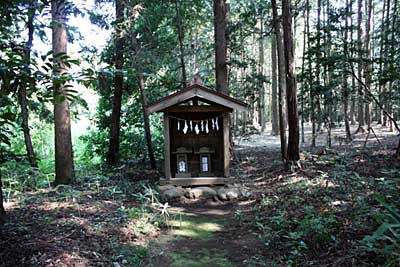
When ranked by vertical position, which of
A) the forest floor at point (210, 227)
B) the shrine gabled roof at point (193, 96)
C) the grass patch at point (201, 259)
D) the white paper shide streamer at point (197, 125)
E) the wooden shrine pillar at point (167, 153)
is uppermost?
the shrine gabled roof at point (193, 96)

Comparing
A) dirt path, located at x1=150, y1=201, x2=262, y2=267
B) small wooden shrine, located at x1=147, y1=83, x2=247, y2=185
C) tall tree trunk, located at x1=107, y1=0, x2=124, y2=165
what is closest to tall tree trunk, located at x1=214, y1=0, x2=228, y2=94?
small wooden shrine, located at x1=147, y1=83, x2=247, y2=185

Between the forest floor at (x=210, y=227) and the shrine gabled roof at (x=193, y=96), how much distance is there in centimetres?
211

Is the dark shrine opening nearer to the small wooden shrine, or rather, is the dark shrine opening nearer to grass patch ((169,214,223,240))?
the small wooden shrine

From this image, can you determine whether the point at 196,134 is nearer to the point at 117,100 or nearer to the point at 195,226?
the point at 195,226

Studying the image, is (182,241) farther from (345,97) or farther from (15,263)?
(345,97)

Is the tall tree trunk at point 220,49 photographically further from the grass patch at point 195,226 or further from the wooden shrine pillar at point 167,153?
the grass patch at point 195,226

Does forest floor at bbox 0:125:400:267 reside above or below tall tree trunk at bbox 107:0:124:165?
below

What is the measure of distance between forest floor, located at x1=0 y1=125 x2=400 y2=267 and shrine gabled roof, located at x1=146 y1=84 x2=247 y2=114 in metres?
2.11

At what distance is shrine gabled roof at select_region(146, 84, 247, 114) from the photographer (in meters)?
8.02

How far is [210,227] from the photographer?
590cm

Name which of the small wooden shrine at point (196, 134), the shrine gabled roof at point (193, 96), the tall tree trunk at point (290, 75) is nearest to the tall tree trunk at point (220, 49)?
the small wooden shrine at point (196, 134)

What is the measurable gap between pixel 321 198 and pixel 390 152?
5715 mm

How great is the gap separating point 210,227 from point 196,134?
3.71 m

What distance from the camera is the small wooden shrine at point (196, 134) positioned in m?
8.12
